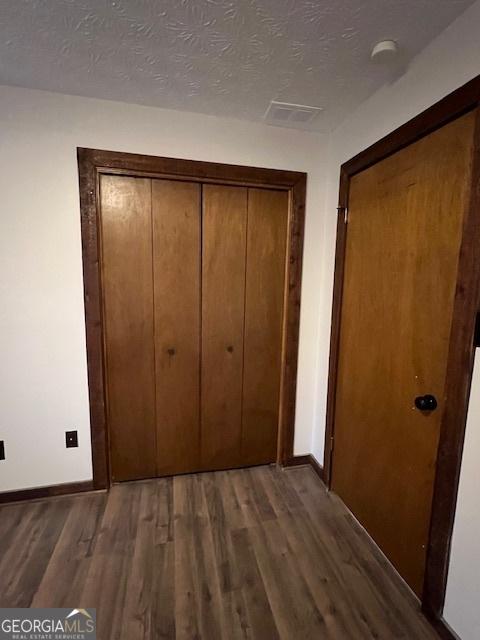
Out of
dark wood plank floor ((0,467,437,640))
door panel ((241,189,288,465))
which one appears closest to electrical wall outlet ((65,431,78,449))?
dark wood plank floor ((0,467,437,640))

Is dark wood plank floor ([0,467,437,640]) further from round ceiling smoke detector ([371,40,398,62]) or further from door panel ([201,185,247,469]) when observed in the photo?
round ceiling smoke detector ([371,40,398,62])

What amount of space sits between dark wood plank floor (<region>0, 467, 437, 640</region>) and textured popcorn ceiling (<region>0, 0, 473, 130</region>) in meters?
2.25

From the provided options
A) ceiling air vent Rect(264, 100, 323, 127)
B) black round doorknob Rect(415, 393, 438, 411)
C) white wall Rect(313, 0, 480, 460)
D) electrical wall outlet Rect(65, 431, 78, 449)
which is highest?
ceiling air vent Rect(264, 100, 323, 127)

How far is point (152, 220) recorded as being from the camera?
1.75 meters

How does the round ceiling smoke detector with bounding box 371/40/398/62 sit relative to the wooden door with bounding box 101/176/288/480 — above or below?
above

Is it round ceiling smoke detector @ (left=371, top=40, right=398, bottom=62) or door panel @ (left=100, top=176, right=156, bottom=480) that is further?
door panel @ (left=100, top=176, right=156, bottom=480)

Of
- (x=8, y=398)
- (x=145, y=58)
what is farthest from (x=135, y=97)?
(x=8, y=398)

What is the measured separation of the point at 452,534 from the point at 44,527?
1929 millimetres

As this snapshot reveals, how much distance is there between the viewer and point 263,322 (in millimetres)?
1993

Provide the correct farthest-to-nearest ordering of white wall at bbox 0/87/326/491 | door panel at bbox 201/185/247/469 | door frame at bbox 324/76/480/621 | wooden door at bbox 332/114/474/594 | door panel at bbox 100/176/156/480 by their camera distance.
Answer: door panel at bbox 201/185/247/469 → door panel at bbox 100/176/156/480 → white wall at bbox 0/87/326/491 → wooden door at bbox 332/114/474/594 → door frame at bbox 324/76/480/621

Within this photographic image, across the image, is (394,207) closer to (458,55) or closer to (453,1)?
(458,55)

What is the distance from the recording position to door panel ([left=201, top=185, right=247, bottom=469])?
6.02 feet
